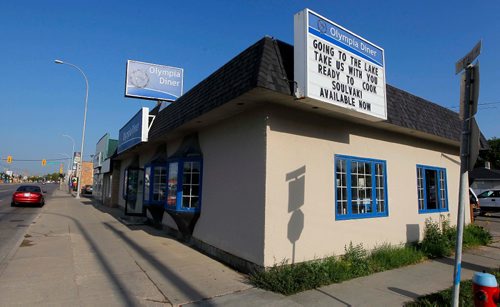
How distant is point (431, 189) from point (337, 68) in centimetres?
699

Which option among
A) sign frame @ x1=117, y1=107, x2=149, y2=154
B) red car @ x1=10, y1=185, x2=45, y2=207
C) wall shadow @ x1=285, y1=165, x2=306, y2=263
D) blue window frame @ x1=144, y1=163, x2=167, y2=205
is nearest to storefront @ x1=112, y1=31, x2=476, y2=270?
wall shadow @ x1=285, y1=165, x2=306, y2=263

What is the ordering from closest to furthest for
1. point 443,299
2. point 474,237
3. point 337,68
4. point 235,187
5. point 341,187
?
point 443,299 → point 337,68 → point 235,187 → point 341,187 → point 474,237

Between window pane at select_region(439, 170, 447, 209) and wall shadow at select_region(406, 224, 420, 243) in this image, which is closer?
wall shadow at select_region(406, 224, 420, 243)

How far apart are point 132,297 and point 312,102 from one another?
15.2ft

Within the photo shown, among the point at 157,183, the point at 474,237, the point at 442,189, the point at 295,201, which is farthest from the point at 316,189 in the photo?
the point at 474,237

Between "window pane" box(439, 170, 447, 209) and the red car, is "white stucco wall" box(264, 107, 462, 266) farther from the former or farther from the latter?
the red car

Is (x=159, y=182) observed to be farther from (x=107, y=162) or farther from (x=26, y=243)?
(x=107, y=162)

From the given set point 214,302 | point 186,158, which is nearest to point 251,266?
point 214,302

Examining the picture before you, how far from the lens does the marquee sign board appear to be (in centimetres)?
1681

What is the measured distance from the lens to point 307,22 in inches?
234

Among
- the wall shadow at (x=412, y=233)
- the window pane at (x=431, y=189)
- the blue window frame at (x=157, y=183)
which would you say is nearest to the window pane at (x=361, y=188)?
the wall shadow at (x=412, y=233)

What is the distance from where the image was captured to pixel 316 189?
287 inches

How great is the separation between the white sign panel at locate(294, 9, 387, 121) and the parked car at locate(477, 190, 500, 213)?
80.4 ft

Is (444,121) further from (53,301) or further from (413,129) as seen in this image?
(53,301)
